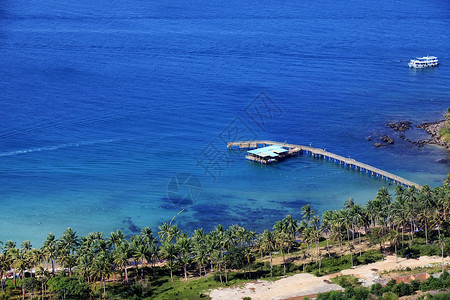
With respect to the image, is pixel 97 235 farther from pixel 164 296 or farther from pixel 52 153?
pixel 52 153

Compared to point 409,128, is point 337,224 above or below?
below

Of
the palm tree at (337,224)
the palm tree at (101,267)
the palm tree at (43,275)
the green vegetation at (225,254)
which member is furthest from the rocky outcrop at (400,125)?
the palm tree at (43,275)

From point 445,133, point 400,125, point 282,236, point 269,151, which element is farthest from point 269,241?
point 400,125

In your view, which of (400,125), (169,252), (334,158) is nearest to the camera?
(169,252)

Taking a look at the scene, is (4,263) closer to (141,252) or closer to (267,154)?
(141,252)

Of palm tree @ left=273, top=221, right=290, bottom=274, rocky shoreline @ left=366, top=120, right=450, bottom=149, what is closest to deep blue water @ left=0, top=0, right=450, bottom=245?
rocky shoreline @ left=366, top=120, right=450, bottom=149

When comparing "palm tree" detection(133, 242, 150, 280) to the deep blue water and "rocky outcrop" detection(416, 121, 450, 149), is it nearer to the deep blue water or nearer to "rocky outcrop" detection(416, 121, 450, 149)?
Answer: the deep blue water
